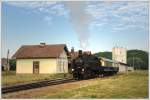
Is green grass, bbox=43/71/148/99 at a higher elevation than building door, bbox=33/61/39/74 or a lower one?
lower

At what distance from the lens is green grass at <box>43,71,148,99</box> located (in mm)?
10438

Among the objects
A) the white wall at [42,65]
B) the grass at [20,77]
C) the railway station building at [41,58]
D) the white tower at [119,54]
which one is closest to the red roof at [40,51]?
the railway station building at [41,58]

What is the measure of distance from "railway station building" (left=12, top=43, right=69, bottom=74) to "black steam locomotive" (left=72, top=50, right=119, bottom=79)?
670 mm

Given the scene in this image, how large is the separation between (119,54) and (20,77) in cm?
287

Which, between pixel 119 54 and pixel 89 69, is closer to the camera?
pixel 119 54

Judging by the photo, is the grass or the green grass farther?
the grass

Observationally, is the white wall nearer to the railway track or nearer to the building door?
the building door

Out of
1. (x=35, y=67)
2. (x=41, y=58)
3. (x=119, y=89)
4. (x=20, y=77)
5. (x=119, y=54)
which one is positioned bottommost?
(x=119, y=89)

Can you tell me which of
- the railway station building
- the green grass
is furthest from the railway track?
the green grass

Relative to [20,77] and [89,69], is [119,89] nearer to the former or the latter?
[89,69]

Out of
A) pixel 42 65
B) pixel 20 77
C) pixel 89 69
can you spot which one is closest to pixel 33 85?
pixel 20 77

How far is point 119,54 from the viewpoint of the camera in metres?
11.0

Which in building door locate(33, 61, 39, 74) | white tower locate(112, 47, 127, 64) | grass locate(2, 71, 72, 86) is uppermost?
white tower locate(112, 47, 127, 64)

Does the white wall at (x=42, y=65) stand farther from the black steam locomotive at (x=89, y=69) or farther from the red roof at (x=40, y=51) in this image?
the black steam locomotive at (x=89, y=69)
